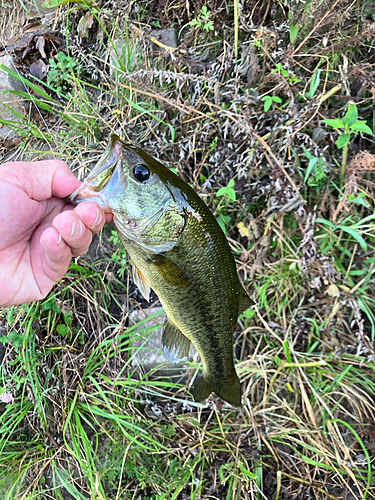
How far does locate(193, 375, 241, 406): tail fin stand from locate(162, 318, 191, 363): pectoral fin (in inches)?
9.3

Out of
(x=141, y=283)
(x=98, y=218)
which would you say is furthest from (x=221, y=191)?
(x=98, y=218)

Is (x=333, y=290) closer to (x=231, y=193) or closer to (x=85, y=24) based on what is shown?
(x=231, y=193)

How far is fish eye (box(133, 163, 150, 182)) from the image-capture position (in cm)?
148

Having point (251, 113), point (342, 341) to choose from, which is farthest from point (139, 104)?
point (342, 341)

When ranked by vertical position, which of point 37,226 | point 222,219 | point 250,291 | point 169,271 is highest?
point 37,226

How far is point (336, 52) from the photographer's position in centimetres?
240

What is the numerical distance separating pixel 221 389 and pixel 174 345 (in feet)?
1.45

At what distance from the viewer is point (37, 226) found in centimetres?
176

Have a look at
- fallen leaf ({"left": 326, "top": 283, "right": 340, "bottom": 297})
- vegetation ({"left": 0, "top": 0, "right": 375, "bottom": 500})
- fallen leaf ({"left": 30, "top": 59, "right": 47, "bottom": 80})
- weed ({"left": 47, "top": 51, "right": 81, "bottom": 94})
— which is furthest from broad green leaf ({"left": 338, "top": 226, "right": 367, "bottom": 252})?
fallen leaf ({"left": 30, "top": 59, "right": 47, "bottom": 80})

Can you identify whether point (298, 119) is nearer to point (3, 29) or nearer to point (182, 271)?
point (182, 271)

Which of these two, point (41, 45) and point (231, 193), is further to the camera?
point (41, 45)

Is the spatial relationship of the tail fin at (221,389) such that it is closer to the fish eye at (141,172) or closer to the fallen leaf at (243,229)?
the fallen leaf at (243,229)

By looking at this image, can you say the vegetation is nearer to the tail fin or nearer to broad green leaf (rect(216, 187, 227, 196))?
broad green leaf (rect(216, 187, 227, 196))

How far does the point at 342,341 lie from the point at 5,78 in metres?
4.24
